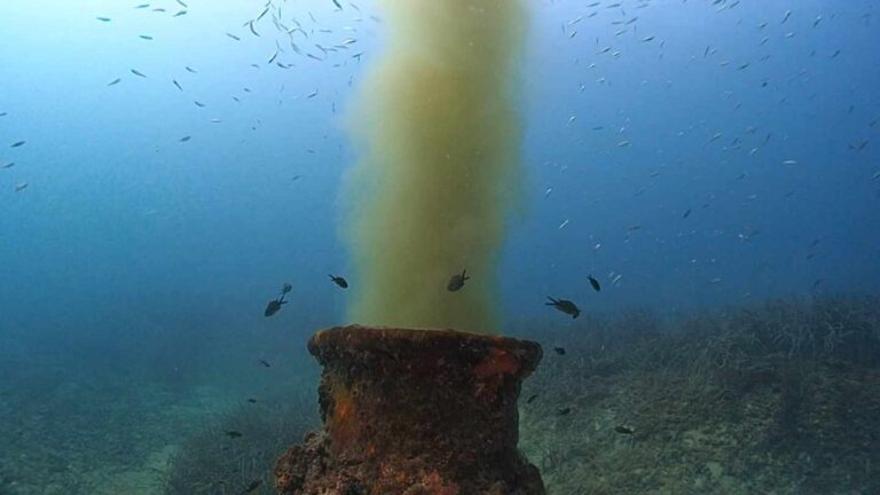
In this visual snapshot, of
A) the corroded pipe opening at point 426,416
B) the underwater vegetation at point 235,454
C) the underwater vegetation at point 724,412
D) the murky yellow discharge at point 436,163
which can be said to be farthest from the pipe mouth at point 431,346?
the underwater vegetation at point 235,454

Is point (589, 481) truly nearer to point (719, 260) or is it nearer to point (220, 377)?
point (220, 377)

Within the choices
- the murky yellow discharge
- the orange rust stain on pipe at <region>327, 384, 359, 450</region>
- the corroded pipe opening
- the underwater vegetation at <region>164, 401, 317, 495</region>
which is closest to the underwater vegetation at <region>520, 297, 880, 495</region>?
the murky yellow discharge

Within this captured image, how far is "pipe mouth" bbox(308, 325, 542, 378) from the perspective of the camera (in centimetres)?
352

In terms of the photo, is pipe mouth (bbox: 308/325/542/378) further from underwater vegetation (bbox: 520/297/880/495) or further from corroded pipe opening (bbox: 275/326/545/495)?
underwater vegetation (bbox: 520/297/880/495)

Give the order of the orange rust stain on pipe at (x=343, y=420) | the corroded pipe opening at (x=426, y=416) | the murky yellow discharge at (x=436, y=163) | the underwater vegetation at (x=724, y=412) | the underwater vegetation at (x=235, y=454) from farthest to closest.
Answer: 1. the underwater vegetation at (x=235, y=454)
2. the underwater vegetation at (x=724, y=412)
3. the murky yellow discharge at (x=436, y=163)
4. the orange rust stain on pipe at (x=343, y=420)
5. the corroded pipe opening at (x=426, y=416)

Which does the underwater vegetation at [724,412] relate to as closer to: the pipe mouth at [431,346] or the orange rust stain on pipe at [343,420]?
the pipe mouth at [431,346]

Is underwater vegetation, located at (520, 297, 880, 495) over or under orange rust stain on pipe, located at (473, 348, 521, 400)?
under

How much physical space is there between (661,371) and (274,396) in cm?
955

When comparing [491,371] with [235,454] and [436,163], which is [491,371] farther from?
[235,454]

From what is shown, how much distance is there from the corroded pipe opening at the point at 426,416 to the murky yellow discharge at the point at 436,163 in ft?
9.12

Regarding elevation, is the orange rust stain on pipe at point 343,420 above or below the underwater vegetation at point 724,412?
above

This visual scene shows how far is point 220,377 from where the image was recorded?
66.3 ft

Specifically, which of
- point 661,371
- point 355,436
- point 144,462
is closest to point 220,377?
point 144,462

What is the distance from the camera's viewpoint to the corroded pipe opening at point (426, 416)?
3416mm
